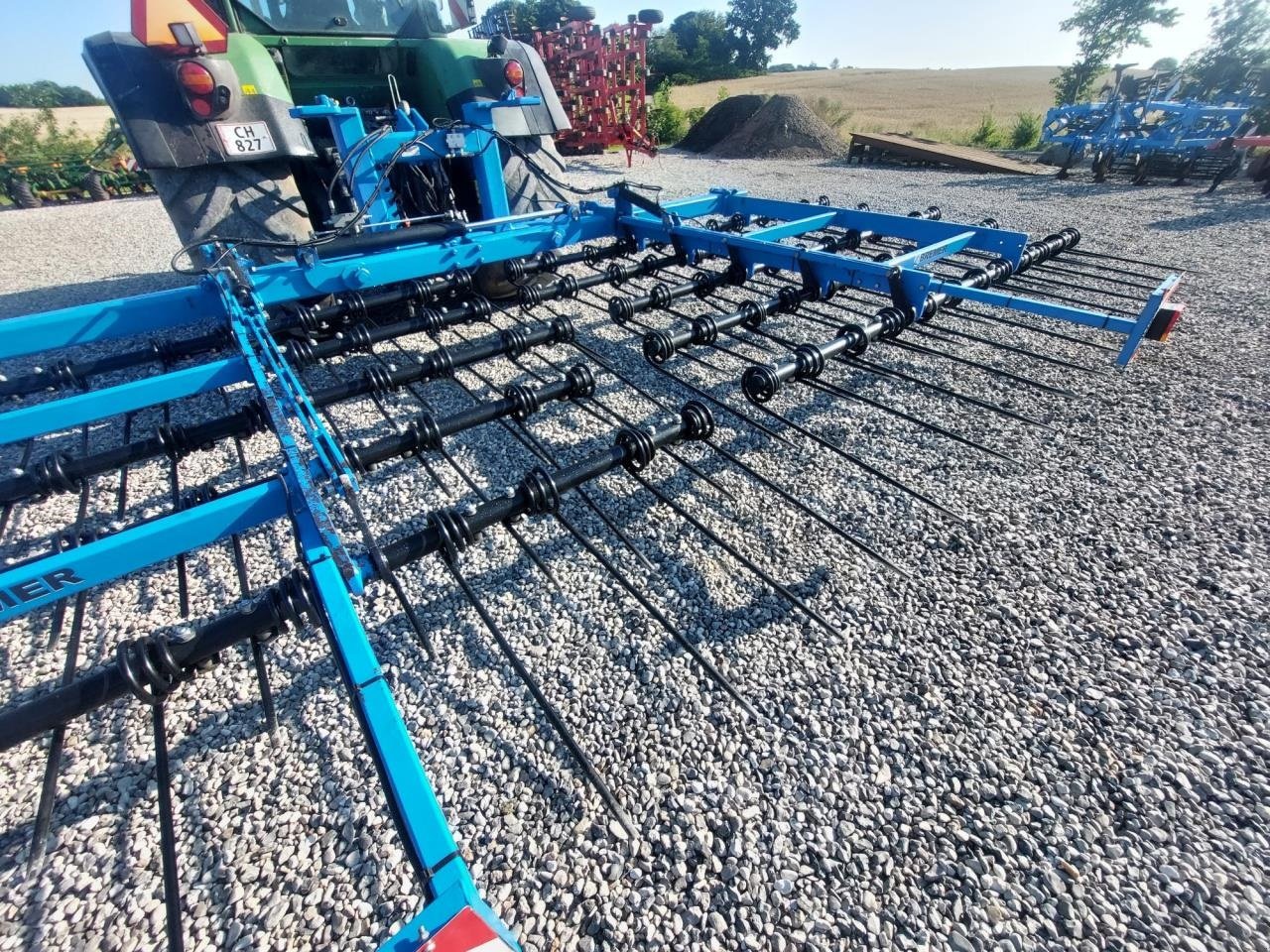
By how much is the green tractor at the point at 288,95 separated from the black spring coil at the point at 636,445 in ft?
7.62

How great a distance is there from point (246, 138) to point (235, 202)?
36 cm

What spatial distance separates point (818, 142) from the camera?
13.4 m

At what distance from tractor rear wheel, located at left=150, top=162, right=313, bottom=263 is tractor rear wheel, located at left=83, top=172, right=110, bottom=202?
10.9 m

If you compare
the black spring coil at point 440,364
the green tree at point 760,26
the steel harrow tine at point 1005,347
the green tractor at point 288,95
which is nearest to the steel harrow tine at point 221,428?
the black spring coil at point 440,364

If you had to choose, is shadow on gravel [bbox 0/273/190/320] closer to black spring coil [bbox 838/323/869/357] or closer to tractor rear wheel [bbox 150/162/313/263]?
tractor rear wheel [bbox 150/162/313/263]

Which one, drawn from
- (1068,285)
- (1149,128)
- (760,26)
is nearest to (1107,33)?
(1149,128)

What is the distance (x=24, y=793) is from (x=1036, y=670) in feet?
9.26

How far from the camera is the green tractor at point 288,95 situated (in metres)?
2.97

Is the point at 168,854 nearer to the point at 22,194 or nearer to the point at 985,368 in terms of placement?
the point at 985,368

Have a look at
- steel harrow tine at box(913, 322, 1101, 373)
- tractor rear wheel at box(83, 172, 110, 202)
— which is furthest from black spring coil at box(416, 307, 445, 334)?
tractor rear wheel at box(83, 172, 110, 202)

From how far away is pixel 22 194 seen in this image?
10148 mm

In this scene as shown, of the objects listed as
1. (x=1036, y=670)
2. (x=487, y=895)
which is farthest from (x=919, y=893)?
(x=487, y=895)

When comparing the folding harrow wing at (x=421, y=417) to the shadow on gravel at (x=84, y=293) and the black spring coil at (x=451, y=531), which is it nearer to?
the black spring coil at (x=451, y=531)

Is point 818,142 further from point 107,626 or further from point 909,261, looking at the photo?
point 107,626
